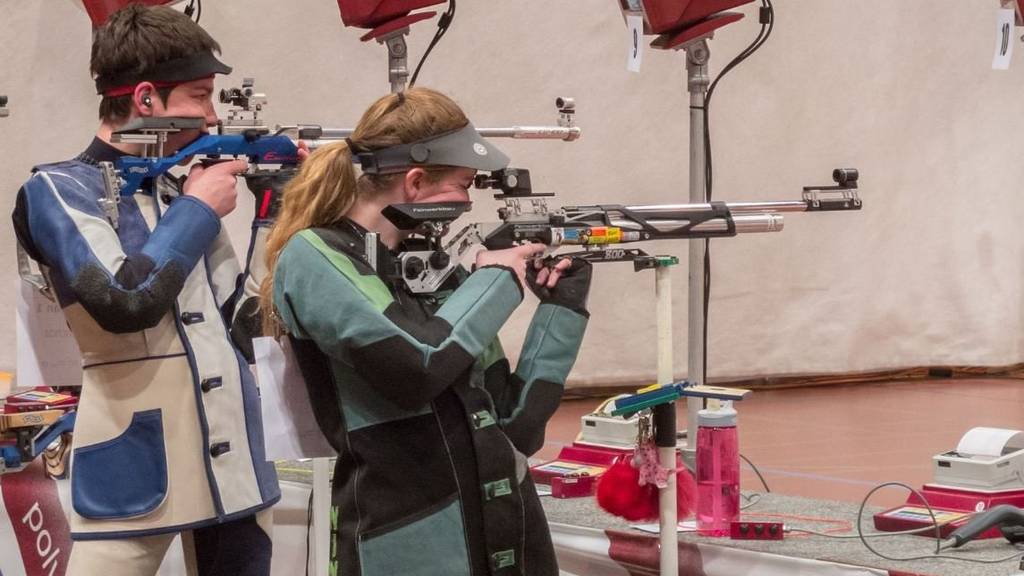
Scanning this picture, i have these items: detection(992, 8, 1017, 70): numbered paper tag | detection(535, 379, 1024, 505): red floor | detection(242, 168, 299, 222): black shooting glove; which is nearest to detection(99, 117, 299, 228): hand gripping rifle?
detection(242, 168, 299, 222): black shooting glove

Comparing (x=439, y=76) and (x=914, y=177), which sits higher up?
(x=439, y=76)

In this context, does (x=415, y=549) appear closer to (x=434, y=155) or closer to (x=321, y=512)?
(x=434, y=155)

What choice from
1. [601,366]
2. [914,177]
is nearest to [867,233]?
[914,177]

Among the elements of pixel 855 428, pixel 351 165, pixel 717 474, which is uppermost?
pixel 351 165

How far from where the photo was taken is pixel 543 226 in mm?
2078

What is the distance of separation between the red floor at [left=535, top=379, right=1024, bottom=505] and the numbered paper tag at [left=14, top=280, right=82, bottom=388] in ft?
7.24

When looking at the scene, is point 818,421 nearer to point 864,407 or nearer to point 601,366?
point 864,407

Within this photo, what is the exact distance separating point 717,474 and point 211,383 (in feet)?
3.95

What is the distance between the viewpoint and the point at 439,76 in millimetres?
5465

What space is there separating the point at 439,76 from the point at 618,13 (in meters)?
0.90

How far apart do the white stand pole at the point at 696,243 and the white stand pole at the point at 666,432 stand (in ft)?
2.31

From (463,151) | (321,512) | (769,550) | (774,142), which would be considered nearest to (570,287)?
(463,151)

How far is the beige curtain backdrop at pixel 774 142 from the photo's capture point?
5.32 metres

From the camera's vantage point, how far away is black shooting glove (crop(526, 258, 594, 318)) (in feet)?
6.36
